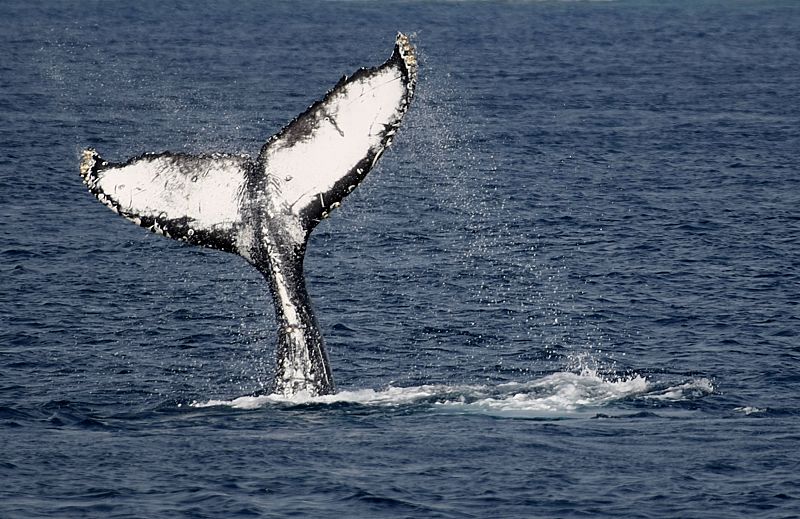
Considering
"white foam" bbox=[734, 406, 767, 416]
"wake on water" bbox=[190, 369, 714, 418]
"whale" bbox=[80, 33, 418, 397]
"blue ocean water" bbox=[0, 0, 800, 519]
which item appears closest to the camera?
"whale" bbox=[80, 33, 418, 397]

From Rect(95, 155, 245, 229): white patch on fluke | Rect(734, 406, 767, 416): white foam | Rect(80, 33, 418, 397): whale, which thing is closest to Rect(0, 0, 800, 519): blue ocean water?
Rect(734, 406, 767, 416): white foam

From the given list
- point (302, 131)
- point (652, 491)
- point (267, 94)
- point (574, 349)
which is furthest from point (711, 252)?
point (267, 94)

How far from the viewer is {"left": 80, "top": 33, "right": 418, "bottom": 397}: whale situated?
14.3 metres

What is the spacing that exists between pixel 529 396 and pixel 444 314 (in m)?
5.96

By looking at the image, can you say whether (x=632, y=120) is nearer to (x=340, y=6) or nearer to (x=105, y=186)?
(x=105, y=186)

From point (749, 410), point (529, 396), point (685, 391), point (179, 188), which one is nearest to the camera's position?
point (179, 188)

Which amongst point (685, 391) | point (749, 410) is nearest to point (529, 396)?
point (685, 391)

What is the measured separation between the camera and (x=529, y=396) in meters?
19.1

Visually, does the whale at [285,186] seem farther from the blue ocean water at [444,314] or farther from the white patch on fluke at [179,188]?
the blue ocean water at [444,314]

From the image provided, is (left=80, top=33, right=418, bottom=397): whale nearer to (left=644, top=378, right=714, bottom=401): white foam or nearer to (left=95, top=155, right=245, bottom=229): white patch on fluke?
(left=95, top=155, right=245, bottom=229): white patch on fluke

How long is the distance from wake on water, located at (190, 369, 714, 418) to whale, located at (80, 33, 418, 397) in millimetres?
2199

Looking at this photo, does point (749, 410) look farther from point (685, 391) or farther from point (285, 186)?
point (285, 186)

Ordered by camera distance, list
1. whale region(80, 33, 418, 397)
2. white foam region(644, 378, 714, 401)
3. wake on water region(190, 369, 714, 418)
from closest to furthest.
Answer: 1. whale region(80, 33, 418, 397)
2. wake on water region(190, 369, 714, 418)
3. white foam region(644, 378, 714, 401)

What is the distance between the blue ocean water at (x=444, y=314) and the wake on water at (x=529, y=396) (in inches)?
2.5
